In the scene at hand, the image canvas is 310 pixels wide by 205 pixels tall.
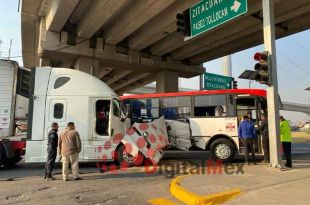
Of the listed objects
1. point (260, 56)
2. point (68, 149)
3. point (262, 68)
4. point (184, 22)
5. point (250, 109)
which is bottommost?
point (68, 149)

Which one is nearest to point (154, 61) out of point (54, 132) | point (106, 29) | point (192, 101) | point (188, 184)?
point (106, 29)

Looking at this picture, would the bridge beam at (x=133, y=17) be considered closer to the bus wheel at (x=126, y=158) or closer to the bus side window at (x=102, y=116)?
the bus side window at (x=102, y=116)

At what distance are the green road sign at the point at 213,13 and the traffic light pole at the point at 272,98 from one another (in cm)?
121

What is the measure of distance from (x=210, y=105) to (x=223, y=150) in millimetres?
1949

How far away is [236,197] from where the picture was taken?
685 cm

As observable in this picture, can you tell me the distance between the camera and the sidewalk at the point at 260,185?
261 inches

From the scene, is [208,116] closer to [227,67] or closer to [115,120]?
[115,120]

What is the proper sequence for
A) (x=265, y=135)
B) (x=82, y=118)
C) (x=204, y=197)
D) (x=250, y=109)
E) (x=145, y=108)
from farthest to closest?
1. (x=145, y=108)
2. (x=250, y=109)
3. (x=82, y=118)
4. (x=265, y=135)
5. (x=204, y=197)

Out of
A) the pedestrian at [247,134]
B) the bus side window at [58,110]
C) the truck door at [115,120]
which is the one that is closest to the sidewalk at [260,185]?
the pedestrian at [247,134]

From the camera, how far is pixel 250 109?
13.5 metres

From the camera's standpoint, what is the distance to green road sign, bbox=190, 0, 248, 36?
35.5 ft

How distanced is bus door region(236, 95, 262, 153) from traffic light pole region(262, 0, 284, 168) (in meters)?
2.06

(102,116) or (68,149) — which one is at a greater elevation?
(102,116)

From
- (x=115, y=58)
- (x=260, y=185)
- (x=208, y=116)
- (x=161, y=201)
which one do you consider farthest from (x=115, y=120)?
(x=115, y=58)
